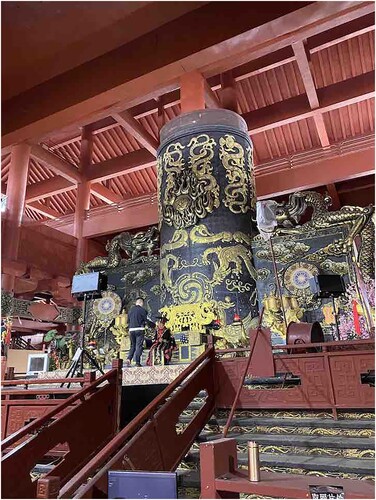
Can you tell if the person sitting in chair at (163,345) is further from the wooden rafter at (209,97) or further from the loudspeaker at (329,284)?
A: the wooden rafter at (209,97)

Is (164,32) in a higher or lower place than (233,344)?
higher

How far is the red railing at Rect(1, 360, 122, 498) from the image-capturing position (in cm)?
306

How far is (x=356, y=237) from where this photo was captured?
7.38 metres

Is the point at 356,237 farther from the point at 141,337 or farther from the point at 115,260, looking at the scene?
the point at 115,260

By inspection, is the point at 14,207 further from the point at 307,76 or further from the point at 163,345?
the point at 307,76

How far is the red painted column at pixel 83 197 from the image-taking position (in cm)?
1077

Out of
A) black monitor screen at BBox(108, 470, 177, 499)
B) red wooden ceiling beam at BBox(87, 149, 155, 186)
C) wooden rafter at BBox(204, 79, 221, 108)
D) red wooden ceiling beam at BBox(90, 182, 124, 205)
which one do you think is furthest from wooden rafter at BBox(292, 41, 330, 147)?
black monitor screen at BBox(108, 470, 177, 499)

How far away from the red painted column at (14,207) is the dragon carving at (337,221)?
539 cm

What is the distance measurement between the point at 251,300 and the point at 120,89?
540 cm

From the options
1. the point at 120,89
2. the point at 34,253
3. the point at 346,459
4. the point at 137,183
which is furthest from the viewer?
the point at 137,183

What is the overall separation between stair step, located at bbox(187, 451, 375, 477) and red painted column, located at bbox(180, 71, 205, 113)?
6.72m

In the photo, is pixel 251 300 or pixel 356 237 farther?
pixel 356 237

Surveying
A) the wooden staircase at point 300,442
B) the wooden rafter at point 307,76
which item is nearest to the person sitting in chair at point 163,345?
the wooden staircase at point 300,442

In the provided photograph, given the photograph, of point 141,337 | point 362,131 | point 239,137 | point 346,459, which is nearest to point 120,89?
point 346,459
